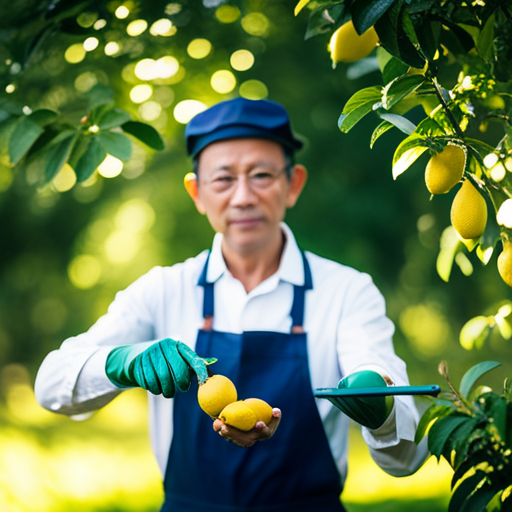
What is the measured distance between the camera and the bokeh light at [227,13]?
2566mm

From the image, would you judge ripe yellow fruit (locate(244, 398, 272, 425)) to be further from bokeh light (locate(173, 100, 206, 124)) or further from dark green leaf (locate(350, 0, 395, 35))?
bokeh light (locate(173, 100, 206, 124))

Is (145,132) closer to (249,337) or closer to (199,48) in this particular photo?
(249,337)

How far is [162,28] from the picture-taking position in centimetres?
228

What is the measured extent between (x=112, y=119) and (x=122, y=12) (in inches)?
18.3

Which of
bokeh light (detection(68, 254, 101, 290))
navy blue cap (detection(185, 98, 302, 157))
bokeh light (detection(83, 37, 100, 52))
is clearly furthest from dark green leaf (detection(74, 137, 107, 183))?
bokeh light (detection(68, 254, 101, 290))

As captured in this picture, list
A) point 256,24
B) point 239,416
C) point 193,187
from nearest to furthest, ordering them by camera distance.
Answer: point 239,416 → point 193,187 → point 256,24

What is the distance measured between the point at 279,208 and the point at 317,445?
0.66m

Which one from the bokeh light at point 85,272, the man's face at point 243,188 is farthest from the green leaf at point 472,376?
the bokeh light at point 85,272

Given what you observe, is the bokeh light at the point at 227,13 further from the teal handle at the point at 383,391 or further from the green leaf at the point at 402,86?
the teal handle at the point at 383,391

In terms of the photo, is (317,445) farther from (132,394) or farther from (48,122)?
(132,394)

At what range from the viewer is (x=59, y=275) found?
18.0 ft

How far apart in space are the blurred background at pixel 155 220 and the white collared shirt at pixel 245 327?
30 centimetres

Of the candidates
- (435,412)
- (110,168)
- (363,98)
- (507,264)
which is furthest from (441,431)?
(110,168)

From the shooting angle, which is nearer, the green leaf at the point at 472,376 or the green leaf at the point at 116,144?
the green leaf at the point at 472,376
